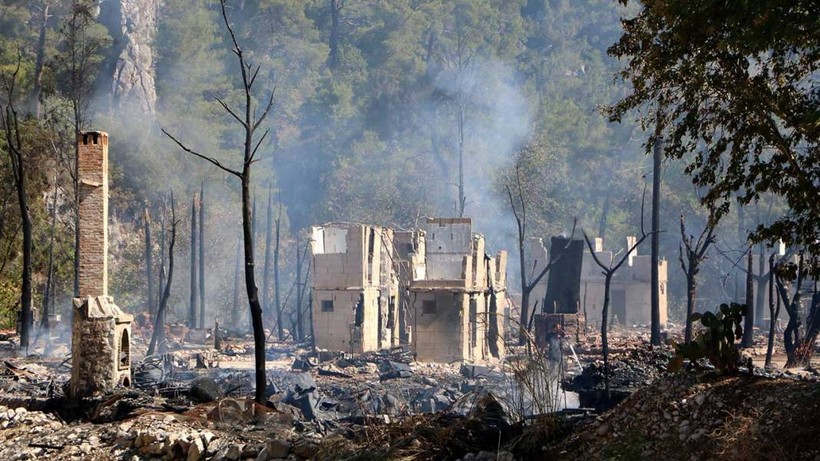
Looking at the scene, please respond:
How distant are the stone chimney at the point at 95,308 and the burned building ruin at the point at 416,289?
18.8 meters

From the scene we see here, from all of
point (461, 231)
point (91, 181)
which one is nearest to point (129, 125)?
point (461, 231)

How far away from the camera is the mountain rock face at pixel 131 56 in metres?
76.9

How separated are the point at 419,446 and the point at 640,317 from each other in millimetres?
46316

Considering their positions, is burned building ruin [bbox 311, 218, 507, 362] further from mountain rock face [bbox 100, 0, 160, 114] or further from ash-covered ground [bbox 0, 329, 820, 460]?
mountain rock face [bbox 100, 0, 160, 114]

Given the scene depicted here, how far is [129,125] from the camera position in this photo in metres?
73.1

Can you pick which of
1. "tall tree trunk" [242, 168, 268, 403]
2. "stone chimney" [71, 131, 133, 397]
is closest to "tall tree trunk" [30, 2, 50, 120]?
"stone chimney" [71, 131, 133, 397]

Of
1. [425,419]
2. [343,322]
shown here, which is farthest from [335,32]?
[425,419]

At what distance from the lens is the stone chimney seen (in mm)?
20547

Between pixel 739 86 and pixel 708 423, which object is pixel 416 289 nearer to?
pixel 739 86

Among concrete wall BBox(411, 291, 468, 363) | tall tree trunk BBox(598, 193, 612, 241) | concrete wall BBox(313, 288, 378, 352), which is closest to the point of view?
concrete wall BBox(411, 291, 468, 363)

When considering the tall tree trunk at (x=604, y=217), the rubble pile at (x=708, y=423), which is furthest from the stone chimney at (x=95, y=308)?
the tall tree trunk at (x=604, y=217)

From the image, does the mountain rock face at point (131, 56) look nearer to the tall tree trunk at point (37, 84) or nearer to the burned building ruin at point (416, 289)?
the tall tree trunk at point (37, 84)

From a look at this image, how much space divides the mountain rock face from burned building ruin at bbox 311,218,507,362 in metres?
35.3

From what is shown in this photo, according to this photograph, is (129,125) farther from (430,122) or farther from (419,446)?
(419,446)
